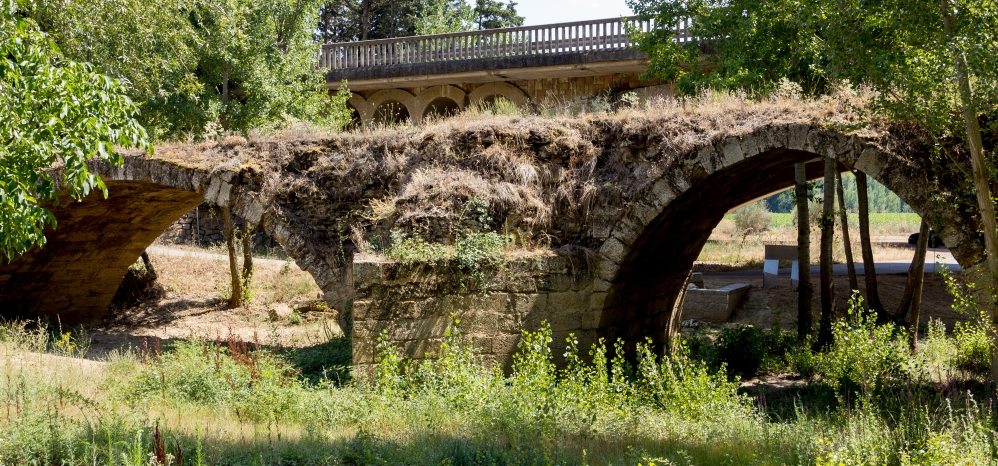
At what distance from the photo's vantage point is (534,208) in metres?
11.2

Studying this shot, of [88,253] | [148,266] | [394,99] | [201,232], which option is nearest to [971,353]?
[88,253]

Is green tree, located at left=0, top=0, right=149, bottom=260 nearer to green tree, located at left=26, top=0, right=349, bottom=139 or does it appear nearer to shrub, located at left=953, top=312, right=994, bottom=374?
green tree, located at left=26, top=0, right=349, bottom=139

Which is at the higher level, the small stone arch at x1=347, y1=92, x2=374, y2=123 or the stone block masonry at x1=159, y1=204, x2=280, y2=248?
the small stone arch at x1=347, y1=92, x2=374, y2=123

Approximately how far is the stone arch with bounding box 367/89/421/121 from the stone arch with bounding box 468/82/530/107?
1.88m

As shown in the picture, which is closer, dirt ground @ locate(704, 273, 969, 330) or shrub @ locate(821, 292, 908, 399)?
shrub @ locate(821, 292, 908, 399)

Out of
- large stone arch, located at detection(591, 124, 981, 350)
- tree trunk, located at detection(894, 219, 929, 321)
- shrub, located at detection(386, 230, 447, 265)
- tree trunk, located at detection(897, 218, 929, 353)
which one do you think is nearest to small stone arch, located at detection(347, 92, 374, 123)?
large stone arch, located at detection(591, 124, 981, 350)

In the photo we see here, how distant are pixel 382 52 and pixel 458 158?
14.3m

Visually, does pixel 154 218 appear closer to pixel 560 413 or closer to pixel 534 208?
pixel 534 208

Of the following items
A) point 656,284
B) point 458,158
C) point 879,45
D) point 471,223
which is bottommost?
point 656,284

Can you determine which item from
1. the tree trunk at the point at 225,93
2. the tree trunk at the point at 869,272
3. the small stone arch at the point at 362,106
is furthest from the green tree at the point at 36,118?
the small stone arch at the point at 362,106

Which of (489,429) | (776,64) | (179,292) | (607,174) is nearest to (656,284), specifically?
(607,174)

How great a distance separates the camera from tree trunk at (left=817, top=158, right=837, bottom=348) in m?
13.9

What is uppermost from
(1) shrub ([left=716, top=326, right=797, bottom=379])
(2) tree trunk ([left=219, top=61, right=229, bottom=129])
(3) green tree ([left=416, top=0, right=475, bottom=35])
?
(3) green tree ([left=416, top=0, right=475, bottom=35])

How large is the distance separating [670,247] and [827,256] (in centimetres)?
326
